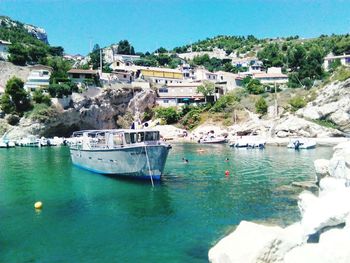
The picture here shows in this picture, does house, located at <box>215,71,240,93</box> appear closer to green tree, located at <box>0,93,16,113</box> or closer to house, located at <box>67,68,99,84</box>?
house, located at <box>67,68,99,84</box>

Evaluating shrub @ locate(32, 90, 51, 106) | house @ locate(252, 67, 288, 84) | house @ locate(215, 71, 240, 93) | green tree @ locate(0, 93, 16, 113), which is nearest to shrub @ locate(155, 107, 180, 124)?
house @ locate(215, 71, 240, 93)

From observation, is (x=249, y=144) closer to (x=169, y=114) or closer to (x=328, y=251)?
(x=169, y=114)

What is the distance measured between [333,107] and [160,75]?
179ft

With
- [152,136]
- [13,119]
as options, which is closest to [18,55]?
[13,119]

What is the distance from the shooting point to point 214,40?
197000 mm

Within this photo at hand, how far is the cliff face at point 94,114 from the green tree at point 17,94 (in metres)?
3.00

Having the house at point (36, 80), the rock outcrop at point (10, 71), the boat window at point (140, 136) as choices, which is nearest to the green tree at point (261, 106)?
the house at point (36, 80)

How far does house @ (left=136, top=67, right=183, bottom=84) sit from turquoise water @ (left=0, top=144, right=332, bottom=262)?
69.2 meters

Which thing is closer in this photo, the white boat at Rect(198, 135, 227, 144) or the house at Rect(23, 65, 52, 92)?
the white boat at Rect(198, 135, 227, 144)

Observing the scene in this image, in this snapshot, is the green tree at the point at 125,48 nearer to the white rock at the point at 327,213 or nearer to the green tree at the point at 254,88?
the green tree at the point at 254,88

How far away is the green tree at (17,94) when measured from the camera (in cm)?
8081

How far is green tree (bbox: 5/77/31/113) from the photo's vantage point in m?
80.8

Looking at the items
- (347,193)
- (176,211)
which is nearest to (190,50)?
(176,211)

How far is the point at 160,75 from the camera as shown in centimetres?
11488
